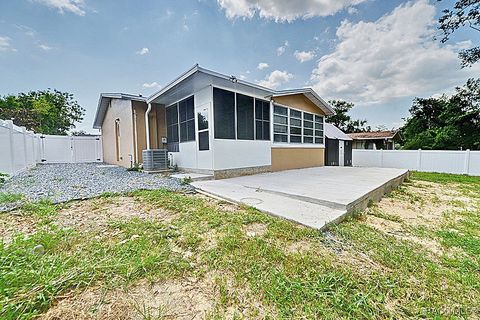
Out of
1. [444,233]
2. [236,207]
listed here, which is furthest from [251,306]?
[444,233]

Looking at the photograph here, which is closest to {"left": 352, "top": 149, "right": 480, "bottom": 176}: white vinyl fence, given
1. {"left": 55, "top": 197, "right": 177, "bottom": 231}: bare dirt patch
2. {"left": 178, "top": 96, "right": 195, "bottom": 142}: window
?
{"left": 178, "top": 96, "right": 195, "bottom": 142}: window

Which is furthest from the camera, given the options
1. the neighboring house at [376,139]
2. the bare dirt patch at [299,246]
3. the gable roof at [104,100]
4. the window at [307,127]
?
the neighboring house at [376,139]

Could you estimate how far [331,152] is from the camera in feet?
44.8

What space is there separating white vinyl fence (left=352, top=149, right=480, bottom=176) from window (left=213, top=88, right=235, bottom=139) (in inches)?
499

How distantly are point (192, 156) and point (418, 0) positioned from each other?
1037 centimetres

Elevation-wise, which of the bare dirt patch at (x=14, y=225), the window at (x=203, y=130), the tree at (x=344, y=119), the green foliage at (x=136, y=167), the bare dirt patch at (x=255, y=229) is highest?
the tree at (x=344, y=119)

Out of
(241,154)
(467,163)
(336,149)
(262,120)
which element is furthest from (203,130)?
(467,163)

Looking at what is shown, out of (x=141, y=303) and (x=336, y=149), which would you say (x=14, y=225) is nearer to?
(x=141, y=303)

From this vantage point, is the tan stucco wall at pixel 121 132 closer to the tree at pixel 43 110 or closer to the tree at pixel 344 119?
the tree at pixel 43 110

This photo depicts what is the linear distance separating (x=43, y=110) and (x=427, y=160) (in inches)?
1262

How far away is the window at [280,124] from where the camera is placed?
8812 mm

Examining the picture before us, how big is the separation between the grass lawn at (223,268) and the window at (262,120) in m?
5.16

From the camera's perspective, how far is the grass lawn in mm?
1448

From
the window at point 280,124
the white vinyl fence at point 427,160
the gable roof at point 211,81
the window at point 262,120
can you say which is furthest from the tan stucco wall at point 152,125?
the white vinyl fence at point 427,160
